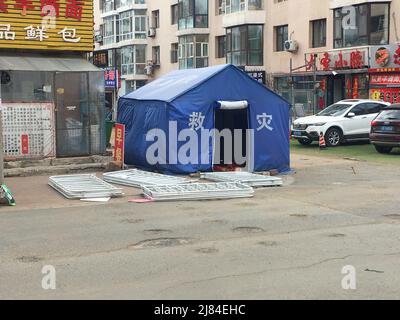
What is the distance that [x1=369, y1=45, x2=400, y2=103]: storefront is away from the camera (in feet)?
90.3

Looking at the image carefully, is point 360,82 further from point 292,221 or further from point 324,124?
point 292,221

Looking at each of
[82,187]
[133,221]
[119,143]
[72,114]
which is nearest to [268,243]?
[133,221]

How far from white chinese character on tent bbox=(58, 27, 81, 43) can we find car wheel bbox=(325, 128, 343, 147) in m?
10.6

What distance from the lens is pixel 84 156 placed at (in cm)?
1639

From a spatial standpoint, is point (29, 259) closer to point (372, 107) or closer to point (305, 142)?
point (305, 142)

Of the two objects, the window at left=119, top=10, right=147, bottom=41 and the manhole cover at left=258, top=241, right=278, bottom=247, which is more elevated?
the window at left=119, top=10, right=147, bottom=41

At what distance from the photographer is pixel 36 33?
53.1 ft

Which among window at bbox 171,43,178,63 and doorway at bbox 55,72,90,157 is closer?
doorway at bbox 55,72,90,157

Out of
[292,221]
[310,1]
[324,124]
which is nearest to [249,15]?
[310,1]

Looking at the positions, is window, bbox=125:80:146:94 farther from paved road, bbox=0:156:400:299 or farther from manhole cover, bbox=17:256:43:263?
manhole cover, bbox=17:256:43:263

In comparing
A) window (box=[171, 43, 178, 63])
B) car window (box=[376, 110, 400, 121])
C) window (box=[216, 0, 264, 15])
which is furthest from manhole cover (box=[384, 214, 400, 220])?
window (box=[171, 43, 178, 63])

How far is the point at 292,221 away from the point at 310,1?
88.1 ft

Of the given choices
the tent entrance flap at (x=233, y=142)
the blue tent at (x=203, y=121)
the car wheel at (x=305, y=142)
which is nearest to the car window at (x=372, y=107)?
the car wheel at (x=305, y=142)

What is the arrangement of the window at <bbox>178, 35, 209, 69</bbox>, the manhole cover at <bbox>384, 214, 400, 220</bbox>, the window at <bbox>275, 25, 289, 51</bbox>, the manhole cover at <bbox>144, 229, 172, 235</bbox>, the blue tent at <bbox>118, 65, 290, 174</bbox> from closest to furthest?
the manhole cover at <bbox>144, 229, 172, 235</bbox> < the manhole cover at <bbox>384, 214, 400, 220</bbox> < the blue tent at <bbox>118, 65, 290, 174</bbox> < the window at <bbox>275, 25, 289, 51</bbox> < the window at <bbox>178, 35, 209, 69</bbox>
